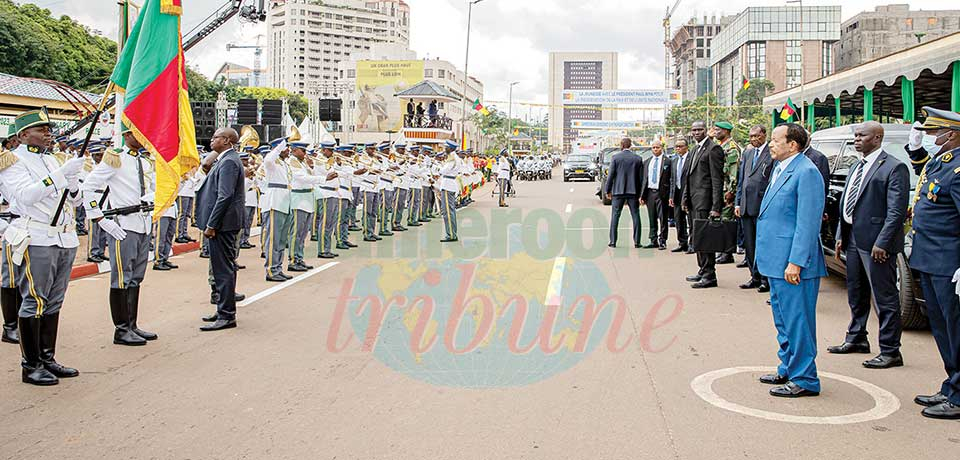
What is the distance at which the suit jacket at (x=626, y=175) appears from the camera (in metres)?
14.4

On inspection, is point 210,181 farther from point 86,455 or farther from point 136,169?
point 86,455

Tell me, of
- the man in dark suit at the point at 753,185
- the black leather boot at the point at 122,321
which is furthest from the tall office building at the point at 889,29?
the black leather boot at the point at 122,321

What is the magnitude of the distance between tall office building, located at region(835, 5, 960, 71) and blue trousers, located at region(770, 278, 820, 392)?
327ft

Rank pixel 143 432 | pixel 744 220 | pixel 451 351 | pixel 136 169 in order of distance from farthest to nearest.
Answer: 1. pixel 744 220
2. pixel 136 169
3. pixel 451 351
4. pixel 143 432

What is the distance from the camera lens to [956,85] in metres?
16.0

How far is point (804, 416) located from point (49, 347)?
550 centimetres

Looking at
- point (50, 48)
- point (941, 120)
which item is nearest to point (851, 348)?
point (941, 120)

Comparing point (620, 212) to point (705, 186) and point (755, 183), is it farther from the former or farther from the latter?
point (755, 183)

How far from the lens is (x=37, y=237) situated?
6.01 m

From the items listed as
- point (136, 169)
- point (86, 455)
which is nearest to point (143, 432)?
point (86, 455)

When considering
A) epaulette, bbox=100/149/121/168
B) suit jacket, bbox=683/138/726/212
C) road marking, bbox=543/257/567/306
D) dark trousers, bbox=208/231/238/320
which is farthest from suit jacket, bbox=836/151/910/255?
epaulette, bbox=100/149/121/168

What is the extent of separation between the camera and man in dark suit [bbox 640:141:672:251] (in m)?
14.4

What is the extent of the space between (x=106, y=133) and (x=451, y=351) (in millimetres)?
15582

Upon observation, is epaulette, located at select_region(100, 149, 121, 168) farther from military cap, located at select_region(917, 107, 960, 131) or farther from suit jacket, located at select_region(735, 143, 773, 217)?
suit jacket, located at select_region(735, 143, 773, 217)
